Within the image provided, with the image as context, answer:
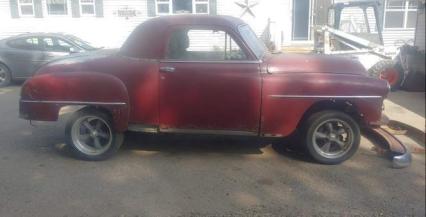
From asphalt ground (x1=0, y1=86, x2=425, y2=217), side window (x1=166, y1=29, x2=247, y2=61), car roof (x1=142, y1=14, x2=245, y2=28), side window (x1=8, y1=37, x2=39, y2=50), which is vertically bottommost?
asphalt ground (x1=0, y1=86, x2=425, y2=217)

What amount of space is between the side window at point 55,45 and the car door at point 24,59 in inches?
6.9

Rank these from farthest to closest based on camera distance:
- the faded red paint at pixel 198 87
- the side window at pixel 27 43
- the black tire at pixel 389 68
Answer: the side window at pixel 27 43 → the black tire at pixel 389 68 → the faded red paint at pixel 198 87

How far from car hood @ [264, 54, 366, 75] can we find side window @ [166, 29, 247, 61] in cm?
38

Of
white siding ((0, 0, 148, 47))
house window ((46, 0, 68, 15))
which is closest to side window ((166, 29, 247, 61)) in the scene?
white siding ((0, 0, 148, 47))

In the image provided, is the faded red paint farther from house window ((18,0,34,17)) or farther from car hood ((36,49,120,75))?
house window ((18,0,34,17))

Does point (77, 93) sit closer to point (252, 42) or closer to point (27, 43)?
point (252, 42)

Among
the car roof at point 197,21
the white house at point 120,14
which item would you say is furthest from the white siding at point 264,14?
the car roof at point 197,21

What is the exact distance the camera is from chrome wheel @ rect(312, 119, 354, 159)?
5344 millimetres

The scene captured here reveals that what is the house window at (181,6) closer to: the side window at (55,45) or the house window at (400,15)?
the side window at (55,45)

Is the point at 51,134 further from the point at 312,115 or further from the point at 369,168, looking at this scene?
the point at 369,168

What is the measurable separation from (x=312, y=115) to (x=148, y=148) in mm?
2182

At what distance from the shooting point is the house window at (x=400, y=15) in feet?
51.9

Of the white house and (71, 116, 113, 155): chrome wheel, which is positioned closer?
(71, 116, 113, 155): chrome wheel

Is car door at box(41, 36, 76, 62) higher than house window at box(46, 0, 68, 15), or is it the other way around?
house window at box(46, 0, 68, 15)
